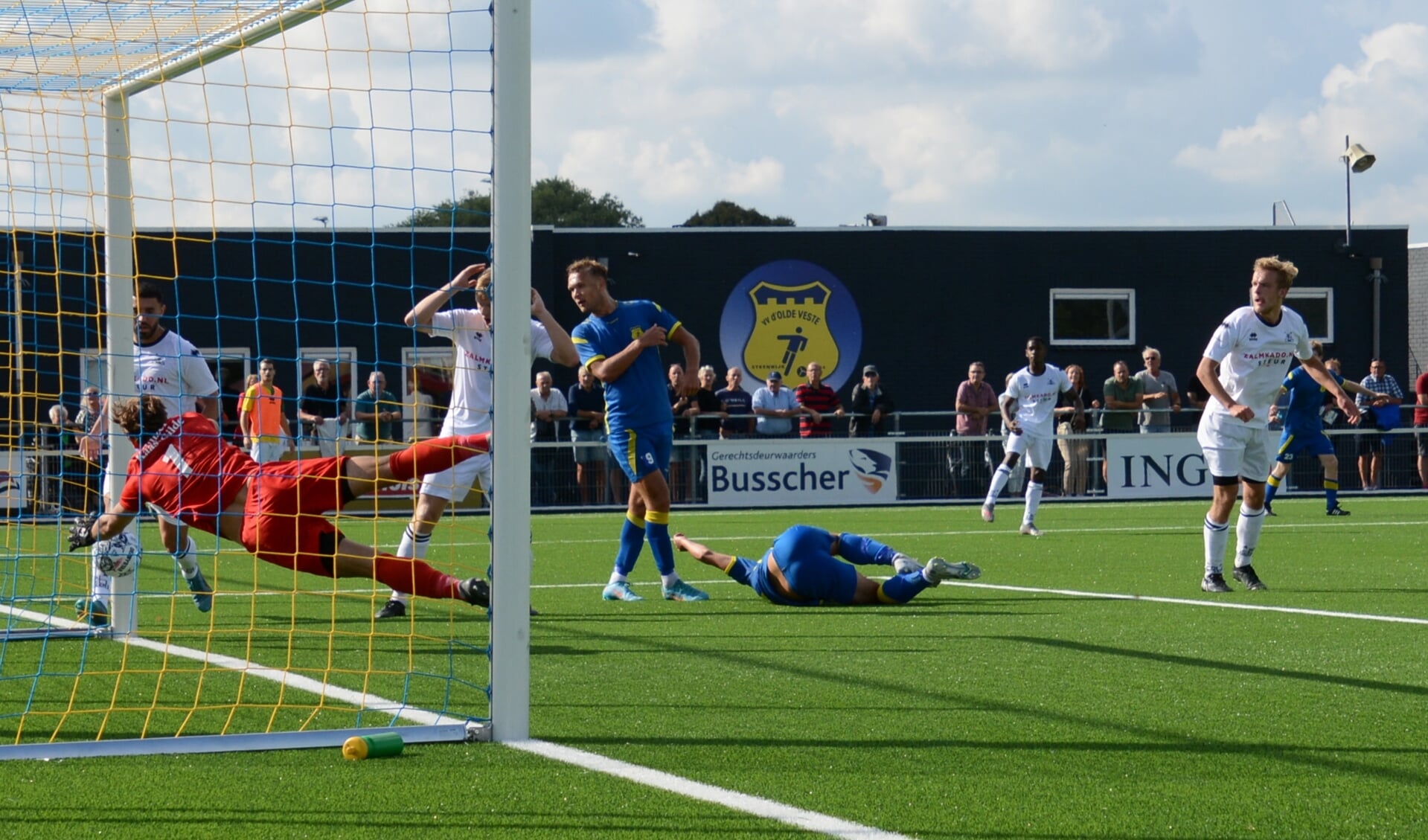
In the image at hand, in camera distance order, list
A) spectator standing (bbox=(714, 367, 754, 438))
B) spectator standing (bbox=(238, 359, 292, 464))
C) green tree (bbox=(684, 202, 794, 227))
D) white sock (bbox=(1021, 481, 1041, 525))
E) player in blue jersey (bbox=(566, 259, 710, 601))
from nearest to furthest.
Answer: player in blue jersey (bbox=(566, 259, 710, 601)) < spectator standing (bbox=(238, 359, 292, 464)) < white sock (bbox=(1021, 481, 1041, 525)) < spectator standing (bbox=(714, 367, 754, 438)) < green tree (bbox=(684, 202, 794, 227))

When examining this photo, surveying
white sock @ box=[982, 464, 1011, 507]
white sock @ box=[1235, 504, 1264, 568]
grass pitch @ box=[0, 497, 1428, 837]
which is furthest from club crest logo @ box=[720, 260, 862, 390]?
grass pitch @ box=[0, 497, 1428, 837]

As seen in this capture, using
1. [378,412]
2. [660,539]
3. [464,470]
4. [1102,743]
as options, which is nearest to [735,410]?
[378,412]

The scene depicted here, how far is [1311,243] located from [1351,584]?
22.7 metres

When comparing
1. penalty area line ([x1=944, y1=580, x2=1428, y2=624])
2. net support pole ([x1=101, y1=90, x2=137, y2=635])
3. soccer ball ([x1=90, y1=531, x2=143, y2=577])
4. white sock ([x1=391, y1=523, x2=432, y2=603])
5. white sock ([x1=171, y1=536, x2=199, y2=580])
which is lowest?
penalty area line ([x1=944, y1=580, x2=1428, y2=624])

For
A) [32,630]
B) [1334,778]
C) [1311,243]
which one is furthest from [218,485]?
[1311,243]

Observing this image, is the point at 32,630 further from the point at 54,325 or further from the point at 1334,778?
the point at 1334,778

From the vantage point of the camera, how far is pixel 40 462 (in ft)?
49.6

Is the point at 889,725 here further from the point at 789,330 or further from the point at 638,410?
the point at 789,330

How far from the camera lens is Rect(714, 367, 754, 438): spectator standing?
23.0 m

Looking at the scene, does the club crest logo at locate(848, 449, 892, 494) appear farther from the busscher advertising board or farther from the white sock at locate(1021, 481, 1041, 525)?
the white sock at locate(1021, 481, 1041, 525)

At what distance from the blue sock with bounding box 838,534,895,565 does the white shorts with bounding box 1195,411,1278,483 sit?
2267 mm

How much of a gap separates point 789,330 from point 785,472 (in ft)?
24.1

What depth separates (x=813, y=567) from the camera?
8938 millimetres

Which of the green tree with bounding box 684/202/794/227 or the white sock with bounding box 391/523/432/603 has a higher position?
the green tree with bounding box 684/202/794/227
